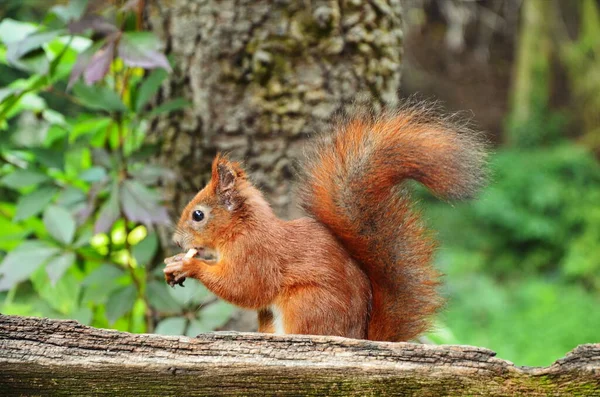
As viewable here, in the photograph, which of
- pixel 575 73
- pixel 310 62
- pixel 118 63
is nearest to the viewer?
pixel 310 62

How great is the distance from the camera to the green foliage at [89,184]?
145 centimetres

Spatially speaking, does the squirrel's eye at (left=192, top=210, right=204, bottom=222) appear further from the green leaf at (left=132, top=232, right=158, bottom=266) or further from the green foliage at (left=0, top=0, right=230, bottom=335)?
the green leaf at (left=132, top=232, right=158, bottom=266)

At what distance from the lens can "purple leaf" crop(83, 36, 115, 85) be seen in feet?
4.51

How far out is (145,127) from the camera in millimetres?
1826

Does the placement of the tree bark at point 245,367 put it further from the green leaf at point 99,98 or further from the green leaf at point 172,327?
the green leaf at point 99,98

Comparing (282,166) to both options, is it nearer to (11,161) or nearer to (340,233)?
(340,233)

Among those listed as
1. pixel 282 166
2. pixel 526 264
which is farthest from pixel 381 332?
pixel 526 264

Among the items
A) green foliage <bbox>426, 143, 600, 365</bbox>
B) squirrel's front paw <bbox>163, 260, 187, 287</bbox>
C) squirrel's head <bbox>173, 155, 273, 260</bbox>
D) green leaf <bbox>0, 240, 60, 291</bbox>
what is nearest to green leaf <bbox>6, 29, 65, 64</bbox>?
green leaf <bbox>0, 240, 60, 291</bbox>

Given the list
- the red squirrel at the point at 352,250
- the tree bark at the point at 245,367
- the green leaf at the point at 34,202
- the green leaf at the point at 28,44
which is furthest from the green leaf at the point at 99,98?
the tree bark at the point at 245,367

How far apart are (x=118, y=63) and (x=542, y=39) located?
17.0 feet

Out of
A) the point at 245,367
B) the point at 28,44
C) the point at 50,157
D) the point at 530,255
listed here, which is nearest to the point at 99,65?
the point at 28,44

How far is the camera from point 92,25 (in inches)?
56.7

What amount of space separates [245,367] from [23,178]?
0.90 m

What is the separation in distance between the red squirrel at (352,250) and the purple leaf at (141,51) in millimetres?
284
